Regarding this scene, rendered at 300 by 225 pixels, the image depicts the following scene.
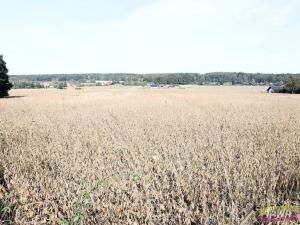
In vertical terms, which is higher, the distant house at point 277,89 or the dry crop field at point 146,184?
the dry crop field at point 146,184

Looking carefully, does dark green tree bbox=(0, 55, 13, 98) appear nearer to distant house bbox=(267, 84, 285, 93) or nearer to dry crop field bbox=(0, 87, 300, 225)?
dry crop field bbox=(0, 87, 300, 225)

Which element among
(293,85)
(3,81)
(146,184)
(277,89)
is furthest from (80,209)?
(277,89)

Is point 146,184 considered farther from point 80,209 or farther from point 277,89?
point 277,89

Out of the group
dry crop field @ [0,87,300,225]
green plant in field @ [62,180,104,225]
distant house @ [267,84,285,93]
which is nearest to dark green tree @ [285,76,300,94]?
distant house @ [267,84,285,93]

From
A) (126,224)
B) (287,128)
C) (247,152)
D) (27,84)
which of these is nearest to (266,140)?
(247,152)

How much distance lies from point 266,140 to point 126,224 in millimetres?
4664

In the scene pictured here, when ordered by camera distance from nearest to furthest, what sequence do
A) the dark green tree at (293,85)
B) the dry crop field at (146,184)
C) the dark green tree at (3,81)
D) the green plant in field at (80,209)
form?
1. the green plant in field at (80,209)
2. the dry crop field at (146,184)
3. the dark green tree at (3,81)
4. the dark green tree at (293,85)

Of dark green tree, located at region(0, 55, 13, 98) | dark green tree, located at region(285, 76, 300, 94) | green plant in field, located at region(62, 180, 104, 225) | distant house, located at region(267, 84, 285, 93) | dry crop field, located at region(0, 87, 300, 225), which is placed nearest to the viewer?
green plant in field, located at region(62, 180, 104, 225)

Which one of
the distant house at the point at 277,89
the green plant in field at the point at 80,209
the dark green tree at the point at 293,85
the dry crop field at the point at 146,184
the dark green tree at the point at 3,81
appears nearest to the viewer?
the green plant in field at the point at 80,209

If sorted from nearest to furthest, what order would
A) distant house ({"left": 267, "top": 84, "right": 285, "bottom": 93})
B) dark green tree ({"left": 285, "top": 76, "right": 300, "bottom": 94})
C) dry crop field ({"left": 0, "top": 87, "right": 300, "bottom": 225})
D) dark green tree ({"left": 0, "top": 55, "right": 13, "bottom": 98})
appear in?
1. dry crop field ({"left": 0, "top": 87, "right": 300, "bottom": 225})
2. dark green tree ({"left": 0, "top": 55, "right": 13, "bottom": 98})
3. dark green tree ({"left": 285, "top": 76, "right": 300, "bottom": 94})
4. distant house ({"left": 267, "top": 84, "right": 285, "bottom": 93})

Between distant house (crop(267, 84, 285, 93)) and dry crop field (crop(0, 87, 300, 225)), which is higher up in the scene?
dry crop field (crop(0, 87, 300, 225))

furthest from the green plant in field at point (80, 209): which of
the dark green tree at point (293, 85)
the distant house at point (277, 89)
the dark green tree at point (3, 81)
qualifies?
the distant house at point (277, 89)

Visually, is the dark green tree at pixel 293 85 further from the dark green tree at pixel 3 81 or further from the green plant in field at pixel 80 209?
the green plant in field at pixel 80 209

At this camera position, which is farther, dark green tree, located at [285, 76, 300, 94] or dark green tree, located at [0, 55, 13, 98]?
dark green tree, located at [285, 76, 300, 94]
